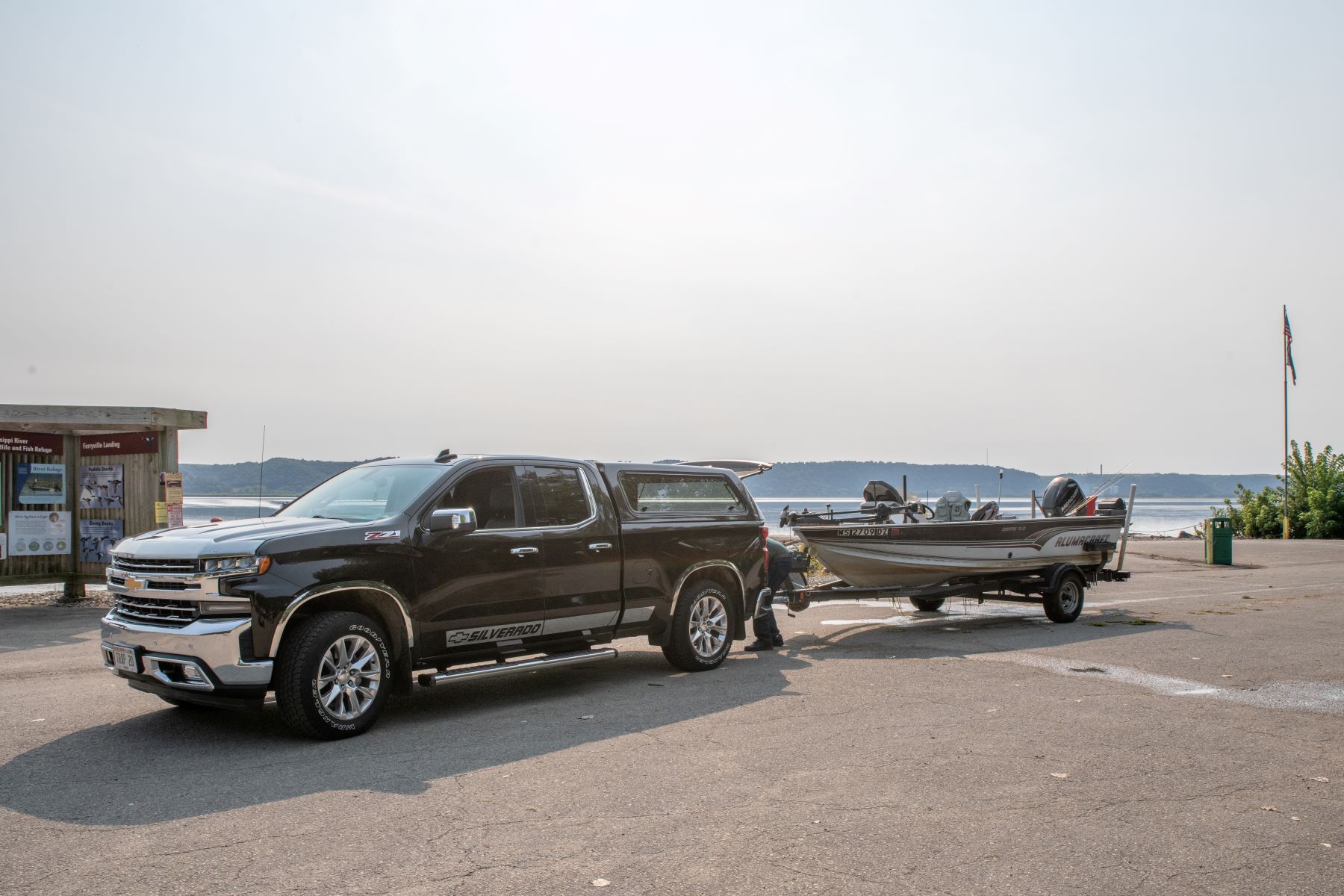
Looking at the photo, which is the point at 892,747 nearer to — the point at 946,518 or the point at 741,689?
the point at 741,689

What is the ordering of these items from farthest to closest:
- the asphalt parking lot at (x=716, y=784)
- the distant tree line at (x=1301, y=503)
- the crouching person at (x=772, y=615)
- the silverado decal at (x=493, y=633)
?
the distant tree line at (x=1301, y=503), the crouching person at (x=772, y=615), the silverado decal at (x=493, y=633), the asphalt parking lot at (x=716, y=784)

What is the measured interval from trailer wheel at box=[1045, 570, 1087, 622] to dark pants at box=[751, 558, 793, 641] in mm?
4395

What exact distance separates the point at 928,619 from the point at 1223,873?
983cm

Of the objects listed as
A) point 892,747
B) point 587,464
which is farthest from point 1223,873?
point 587,464

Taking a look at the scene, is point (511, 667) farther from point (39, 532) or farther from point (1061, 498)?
point (1061, 498)

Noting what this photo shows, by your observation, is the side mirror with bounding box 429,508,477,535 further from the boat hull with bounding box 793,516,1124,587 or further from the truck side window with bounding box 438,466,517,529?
the boat hull with bounding box 793,516,1124,587

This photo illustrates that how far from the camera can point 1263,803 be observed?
18.2 feet

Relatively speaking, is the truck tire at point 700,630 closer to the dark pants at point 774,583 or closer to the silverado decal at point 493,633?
the dark pants at point 774,583

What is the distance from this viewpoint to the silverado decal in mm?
7711

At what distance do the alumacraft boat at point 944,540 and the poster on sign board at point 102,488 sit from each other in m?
10.3

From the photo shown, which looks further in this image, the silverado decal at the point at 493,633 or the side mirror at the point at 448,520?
the silverado decal at the point at 493,633

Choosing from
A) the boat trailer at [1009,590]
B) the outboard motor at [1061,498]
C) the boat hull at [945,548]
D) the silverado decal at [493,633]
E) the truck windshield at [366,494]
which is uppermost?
the truck windshield at [366,494]

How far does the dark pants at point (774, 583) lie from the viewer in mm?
11219

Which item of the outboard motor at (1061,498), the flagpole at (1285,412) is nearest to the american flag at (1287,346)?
the flagpole at (1285,412)
